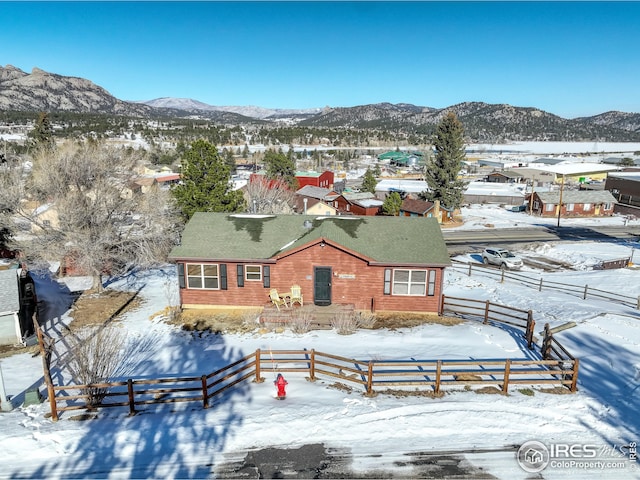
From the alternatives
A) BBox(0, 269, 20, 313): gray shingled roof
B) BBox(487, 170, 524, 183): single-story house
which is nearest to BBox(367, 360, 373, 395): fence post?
BBox(0, 269, 20, 313): gray shingled roof

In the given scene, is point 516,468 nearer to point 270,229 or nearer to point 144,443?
point 144,443

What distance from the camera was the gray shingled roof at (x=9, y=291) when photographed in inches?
701

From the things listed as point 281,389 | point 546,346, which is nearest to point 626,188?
point 546,346

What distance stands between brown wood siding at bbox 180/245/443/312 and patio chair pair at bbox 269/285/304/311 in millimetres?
308

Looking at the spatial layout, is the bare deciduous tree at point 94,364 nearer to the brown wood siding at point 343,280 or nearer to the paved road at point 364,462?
the paved road at point 364,462

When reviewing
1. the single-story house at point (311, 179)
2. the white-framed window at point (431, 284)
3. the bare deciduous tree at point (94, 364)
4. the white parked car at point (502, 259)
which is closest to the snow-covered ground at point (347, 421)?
the bare deciduous tree at point (94, 364)

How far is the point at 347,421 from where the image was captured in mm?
11266

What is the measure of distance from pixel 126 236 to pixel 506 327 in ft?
71.3

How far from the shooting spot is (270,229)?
2211 cm

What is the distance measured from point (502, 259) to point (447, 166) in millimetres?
24591

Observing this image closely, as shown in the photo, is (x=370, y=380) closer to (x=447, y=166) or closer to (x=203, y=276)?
(x=203, y=276)

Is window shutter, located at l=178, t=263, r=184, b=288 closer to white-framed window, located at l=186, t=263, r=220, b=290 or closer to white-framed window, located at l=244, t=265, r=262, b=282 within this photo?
white-framed window, located at l=186, t=263, r=220, b=290

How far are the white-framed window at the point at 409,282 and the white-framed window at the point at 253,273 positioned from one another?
22.1 feet

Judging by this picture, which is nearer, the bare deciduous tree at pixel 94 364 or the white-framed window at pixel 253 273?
the bare deciduous tree at pixel 94 364
